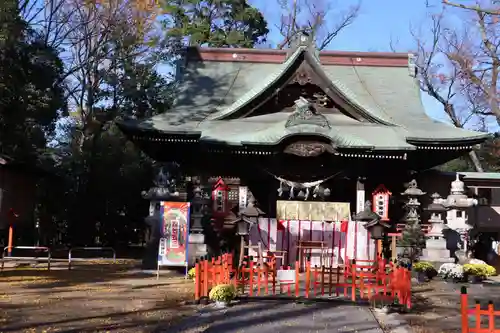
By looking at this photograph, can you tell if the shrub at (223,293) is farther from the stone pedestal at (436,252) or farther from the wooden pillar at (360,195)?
the stone pedestal at (436,252)

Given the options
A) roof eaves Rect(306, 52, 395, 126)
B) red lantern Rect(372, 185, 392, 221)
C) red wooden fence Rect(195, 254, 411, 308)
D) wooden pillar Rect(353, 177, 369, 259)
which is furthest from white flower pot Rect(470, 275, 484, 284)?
roof eaves Rect(306, 52, 395, 126)

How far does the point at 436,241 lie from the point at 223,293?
10208 millimetres

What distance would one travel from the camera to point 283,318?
9.64 meters

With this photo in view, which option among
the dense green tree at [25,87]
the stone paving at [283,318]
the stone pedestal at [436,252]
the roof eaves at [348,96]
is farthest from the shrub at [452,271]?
the dense green tree at [25,87]

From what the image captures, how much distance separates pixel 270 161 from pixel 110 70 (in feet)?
59.9

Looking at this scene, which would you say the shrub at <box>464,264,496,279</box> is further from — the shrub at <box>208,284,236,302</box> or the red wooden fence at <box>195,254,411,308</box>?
the shrub at <box>208,284,236,302</box>

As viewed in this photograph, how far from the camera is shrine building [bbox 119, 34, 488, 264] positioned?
18703mm

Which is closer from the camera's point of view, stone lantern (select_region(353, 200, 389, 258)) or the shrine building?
stone lantern (select_region(353, 200, 389, 258))

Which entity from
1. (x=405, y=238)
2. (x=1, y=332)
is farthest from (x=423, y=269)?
(x=1, y=332)

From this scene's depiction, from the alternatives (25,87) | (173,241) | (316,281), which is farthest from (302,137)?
(25,87)

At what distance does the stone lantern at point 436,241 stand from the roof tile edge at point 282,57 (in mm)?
8274

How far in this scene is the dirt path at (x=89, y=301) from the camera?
890 cm

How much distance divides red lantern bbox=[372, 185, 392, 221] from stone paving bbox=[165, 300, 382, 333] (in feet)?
28.8

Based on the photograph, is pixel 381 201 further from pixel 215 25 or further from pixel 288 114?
pixel 215 25
